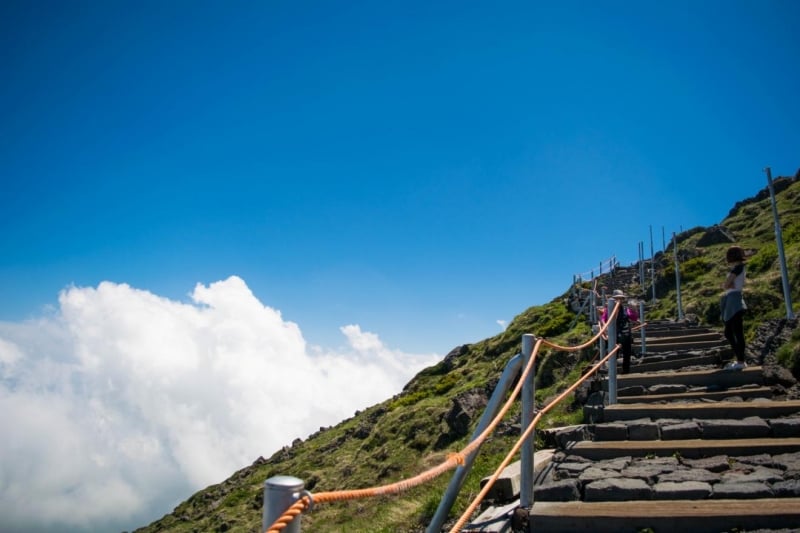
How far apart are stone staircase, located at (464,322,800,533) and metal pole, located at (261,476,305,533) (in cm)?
265

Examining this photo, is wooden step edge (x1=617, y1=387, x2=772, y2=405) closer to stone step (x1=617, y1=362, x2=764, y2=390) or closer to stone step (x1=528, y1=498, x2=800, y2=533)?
stone step (x1=617, y1=362, x2=764, y2=390)

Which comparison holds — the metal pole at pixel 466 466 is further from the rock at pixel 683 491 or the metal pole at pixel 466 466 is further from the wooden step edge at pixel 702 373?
the wooden step edge at pixel 702 373

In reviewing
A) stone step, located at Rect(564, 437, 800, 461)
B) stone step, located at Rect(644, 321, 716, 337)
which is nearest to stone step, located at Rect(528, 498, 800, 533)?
stone step, located at Rect(564, 437, 800, 461)

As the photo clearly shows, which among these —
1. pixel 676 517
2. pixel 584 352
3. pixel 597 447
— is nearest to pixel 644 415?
pixel 597 447

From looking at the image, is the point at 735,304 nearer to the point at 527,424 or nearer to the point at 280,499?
the point at 527,424

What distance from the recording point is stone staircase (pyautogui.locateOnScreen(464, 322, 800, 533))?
3.51 meters

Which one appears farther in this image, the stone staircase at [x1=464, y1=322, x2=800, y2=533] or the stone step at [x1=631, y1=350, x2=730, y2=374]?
the stone step at [x1=631, y1=350, x2=730, y2=374]

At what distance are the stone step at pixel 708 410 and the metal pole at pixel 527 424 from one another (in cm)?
306

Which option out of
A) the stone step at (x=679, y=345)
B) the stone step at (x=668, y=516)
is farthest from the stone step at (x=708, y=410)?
the stone step at (x=679, y=345)

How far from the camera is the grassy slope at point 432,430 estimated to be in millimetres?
9969

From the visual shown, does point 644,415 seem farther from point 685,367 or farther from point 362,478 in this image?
point 362,478

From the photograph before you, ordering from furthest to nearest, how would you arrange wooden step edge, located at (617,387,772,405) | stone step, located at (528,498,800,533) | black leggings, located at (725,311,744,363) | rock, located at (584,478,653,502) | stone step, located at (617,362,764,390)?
black leggings, located at (725,311,744,363) → stone step, located at (617,362,764,390) → wooden step edge, located at (617,387,772,405) → rock, located at (584,478,653,502) → stone step, located at (528,498,800,533)

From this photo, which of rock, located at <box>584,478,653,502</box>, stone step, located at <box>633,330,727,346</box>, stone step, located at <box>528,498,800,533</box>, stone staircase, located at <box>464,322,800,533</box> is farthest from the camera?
stone step, located at <box>633,330,727,346</box>

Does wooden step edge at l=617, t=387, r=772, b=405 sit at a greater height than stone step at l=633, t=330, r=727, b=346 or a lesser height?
lesser
